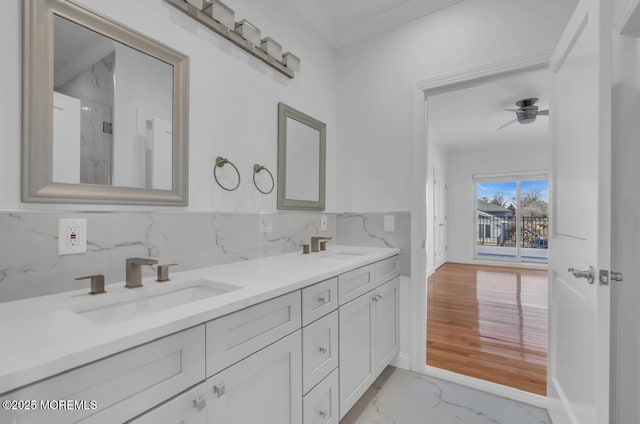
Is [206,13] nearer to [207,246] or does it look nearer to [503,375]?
[207,246]

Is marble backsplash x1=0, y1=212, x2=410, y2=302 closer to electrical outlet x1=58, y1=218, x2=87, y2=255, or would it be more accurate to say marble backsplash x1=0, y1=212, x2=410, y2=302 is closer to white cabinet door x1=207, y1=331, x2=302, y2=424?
electrical outlet x1=58, y1=218, x2=87, y2=255

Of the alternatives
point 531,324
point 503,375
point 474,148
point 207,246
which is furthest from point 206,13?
→ point 474,148

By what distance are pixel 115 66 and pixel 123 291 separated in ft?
2.88

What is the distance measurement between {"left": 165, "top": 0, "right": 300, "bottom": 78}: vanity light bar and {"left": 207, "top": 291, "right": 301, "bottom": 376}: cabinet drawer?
1.39m

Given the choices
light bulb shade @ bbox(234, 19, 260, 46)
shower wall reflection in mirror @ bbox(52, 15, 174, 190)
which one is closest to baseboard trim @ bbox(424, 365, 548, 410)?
shower wall reflection in mirror @ bbox(52, 15, 174, 190)

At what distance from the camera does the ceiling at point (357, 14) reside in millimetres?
2203

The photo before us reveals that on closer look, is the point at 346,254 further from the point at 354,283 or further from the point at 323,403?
the point at 323,403

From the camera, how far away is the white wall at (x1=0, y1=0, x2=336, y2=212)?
97 centimetres

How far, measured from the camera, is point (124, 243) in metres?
1.21

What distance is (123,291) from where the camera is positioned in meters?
1.09

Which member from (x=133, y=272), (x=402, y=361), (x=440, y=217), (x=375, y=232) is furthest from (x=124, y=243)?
(x=440, y=217)

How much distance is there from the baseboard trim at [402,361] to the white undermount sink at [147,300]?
1624 mm

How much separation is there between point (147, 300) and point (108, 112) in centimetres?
74

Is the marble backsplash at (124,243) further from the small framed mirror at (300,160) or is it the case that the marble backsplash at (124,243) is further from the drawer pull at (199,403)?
the drawer pull at (199,403)
